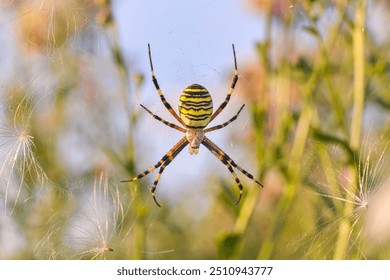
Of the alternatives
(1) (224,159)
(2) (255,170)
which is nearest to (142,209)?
(2) (255,170)

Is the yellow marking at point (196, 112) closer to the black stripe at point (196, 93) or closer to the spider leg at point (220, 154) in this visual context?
the black stripe at point (196, 93)

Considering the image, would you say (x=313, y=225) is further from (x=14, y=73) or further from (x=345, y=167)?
(x=14, y=73)

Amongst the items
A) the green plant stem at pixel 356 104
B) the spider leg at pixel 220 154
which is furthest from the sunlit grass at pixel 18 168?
the green plant stem at pixel 356 104

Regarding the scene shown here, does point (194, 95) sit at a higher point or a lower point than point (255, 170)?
higher

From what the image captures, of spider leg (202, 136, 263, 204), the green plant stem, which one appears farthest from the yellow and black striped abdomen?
the green plant stem

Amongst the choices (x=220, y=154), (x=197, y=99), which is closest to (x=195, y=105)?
(x=197, y=99)

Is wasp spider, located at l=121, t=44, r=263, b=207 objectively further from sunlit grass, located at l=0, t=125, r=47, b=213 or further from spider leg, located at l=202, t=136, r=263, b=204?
sunlit grass, located at l=0, t=125, r=47, b=213

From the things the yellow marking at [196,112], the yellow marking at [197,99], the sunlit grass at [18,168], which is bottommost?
the sunlit grass at [18,168]
